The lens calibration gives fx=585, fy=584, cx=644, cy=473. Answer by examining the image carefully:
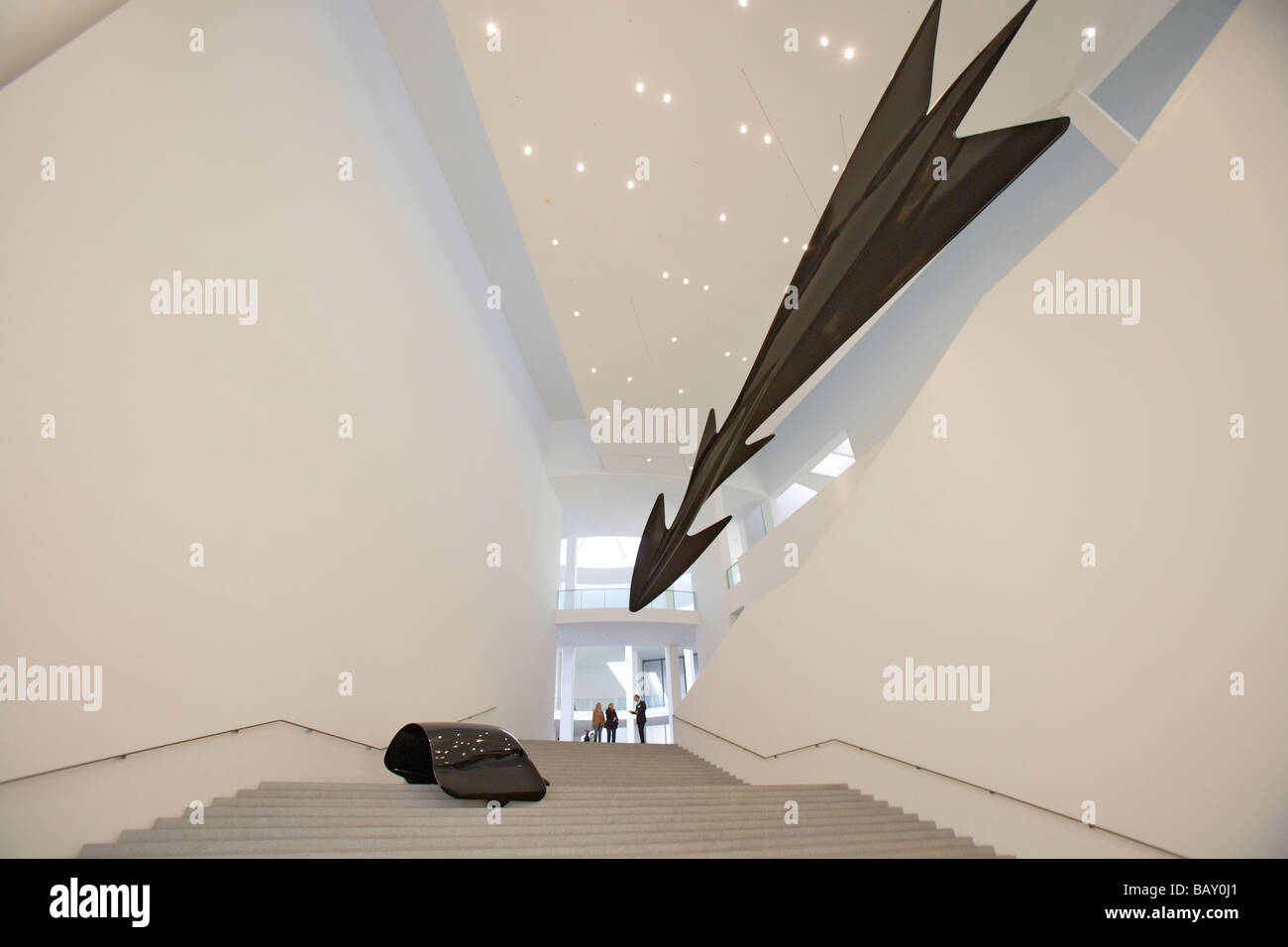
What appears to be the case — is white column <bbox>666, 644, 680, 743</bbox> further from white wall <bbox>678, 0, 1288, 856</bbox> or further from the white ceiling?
white wall <bbox>678, 0, 1288, 856</bbox>

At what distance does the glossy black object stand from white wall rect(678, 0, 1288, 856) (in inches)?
126

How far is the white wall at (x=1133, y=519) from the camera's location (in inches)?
104

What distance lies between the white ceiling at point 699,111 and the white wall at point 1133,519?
11.6 feet

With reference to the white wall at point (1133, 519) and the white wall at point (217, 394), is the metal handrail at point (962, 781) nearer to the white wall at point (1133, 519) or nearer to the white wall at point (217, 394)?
the white wall at point (1133, 519)

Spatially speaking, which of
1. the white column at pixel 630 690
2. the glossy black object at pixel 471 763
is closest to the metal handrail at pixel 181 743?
the glossy black object at pixel 471 763

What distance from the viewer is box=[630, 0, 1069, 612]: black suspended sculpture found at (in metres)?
3.02

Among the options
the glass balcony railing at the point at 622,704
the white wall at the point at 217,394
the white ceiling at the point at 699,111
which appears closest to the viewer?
the white wall at the point at 217,394

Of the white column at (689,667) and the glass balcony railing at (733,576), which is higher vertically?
the glass balcony railing at (733,576)

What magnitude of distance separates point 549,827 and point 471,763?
1084 mm

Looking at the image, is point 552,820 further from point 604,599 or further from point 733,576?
point 604,599

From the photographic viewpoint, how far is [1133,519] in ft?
10.6

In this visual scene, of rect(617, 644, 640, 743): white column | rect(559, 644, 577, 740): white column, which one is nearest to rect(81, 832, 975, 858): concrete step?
rect(559, 644, 577, 740): white column
